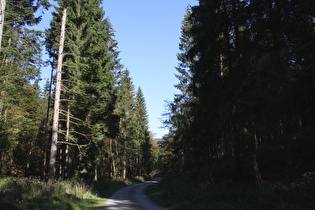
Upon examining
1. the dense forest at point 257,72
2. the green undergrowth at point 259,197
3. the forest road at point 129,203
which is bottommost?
the forest road at point 129,203

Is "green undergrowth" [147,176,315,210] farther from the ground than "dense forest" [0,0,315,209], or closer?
closer

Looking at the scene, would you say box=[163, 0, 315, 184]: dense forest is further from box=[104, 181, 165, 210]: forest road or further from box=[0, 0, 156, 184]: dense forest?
box=[0, 0, 156, 184]: dense forest

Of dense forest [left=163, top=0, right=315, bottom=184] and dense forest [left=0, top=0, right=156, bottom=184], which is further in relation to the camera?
dense forest [left=0, top=0, right=156, bottom=184]

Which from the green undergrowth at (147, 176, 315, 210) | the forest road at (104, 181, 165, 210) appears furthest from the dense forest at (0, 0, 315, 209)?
the forest road at (104, 181, 165, 210)

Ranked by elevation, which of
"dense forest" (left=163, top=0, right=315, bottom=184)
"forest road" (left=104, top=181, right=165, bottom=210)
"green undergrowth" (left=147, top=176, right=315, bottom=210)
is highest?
"dense forest" (left=163, top=0, right=315, bottom=184)

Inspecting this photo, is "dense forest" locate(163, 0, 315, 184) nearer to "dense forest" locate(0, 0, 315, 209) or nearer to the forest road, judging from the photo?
"dense forest" locate(0, 0, 315, 209)

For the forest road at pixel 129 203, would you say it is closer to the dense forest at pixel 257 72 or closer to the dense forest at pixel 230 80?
the dense forest at pixel 230 80

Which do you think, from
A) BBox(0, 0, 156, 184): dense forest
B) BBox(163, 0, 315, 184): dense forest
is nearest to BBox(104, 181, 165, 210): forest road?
BBox(0, 0, 156, 184): dense forest

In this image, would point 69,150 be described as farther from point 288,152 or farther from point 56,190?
point 288,152

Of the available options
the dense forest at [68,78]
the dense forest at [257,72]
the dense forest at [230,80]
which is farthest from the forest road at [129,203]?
the dense forest at [257,72]

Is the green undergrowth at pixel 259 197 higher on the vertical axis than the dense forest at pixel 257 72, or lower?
lower

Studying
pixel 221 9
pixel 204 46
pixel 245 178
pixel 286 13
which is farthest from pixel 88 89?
pixel 286 13

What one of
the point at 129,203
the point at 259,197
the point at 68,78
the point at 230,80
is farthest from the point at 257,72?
the point at 68,78

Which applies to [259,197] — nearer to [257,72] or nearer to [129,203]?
[257,72]
